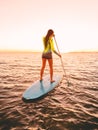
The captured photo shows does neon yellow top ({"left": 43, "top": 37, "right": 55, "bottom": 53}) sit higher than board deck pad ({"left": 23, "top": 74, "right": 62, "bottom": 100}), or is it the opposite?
neon yellow top ({"left": 43, "top": 37, "right": 55, "bottom": 53})

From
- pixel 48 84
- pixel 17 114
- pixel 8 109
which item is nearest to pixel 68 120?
pixel 17 114

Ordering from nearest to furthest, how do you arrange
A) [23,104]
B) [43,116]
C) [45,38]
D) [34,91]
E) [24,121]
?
[24,121] < [43,116] < [23,104] < [34,91] < [45,38]

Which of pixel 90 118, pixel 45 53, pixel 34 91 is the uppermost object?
pixel 45 53

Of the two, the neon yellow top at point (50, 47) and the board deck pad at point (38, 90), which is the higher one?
the neon yellow top at point (50, 47)

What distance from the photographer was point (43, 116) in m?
6.33

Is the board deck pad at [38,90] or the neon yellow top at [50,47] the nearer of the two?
the board deck pad at [38,90]

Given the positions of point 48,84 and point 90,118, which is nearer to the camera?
point 90,118

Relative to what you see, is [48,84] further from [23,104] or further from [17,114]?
[17,114]

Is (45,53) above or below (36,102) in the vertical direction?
above

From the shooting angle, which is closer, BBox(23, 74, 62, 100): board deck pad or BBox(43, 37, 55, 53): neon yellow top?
BBox(23, 74, 62, 100): board deck pad

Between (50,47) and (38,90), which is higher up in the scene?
(50,47)

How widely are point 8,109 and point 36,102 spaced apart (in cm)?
136

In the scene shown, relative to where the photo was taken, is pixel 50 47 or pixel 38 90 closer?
pixel 38 90

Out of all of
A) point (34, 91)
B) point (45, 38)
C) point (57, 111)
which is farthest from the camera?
point (45, 38)
